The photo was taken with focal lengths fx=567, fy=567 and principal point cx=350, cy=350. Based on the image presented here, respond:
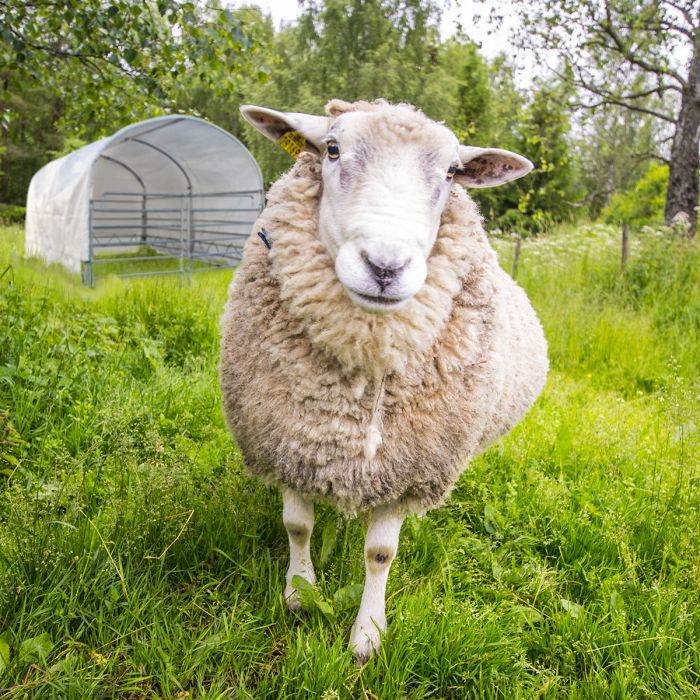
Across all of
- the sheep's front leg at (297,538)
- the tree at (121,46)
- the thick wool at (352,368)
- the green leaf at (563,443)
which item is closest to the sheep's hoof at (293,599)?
the sheep's front leg at (297,538)

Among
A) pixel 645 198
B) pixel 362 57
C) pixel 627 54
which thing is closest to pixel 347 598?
pixel 627 54

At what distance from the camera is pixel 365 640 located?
175 cm

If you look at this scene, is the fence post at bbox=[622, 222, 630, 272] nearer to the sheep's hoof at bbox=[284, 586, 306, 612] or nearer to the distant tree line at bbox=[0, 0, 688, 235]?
the distant tree line at bbox=[0, 0, 688, 235]

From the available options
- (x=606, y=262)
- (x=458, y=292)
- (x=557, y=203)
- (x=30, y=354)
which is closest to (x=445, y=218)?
(x=458, y=292)

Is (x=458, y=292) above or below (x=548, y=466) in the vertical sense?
above

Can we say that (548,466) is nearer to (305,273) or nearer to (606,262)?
(305,273)

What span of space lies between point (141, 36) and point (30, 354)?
1.76 meters

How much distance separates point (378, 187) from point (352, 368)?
524mm

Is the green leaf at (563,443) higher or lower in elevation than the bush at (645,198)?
lower

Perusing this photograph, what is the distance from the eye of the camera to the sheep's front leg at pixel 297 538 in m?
1.93

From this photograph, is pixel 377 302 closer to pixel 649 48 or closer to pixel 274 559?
pixel 274 559

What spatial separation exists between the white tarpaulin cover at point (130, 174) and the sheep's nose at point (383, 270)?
5990mm

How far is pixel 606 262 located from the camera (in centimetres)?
642

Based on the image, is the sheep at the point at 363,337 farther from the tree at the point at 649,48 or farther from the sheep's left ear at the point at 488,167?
the tree at the point at 649,48
